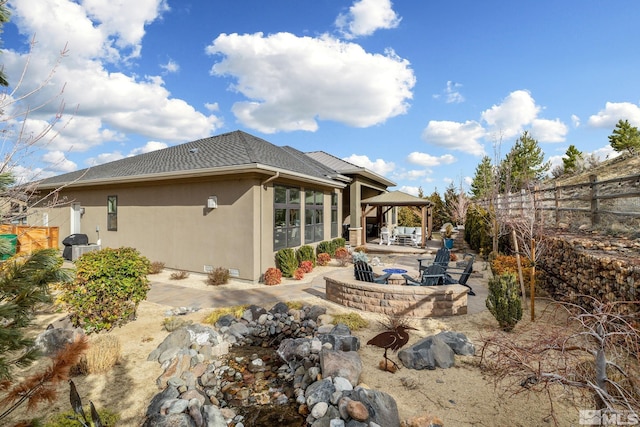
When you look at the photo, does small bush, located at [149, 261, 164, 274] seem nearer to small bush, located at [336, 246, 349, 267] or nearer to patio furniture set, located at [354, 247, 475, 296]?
small bush, located at [336, 246, 349, 267]

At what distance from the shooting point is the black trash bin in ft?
42.7

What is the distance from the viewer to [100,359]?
4.29 metres

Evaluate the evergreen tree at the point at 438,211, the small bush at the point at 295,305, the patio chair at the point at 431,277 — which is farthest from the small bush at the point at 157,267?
the evergreen tree at the point at 438,211

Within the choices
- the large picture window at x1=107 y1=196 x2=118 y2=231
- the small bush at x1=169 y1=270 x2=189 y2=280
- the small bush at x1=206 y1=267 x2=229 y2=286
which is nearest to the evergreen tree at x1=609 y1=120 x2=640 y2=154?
the small bush at x1=206 y1=267 x2=229 y2=286

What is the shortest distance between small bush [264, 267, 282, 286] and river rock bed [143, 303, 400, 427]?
3281mm

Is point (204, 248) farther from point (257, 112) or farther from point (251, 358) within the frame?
point (257, 112)

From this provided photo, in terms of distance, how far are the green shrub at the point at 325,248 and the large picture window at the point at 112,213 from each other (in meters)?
8.80

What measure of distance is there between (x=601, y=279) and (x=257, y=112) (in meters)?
19.1

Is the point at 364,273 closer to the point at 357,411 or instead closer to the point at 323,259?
the point at 357,411

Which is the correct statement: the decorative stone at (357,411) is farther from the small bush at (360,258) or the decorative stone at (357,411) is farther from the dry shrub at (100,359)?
the small bush at (360,258)

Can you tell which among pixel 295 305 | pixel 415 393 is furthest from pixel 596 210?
pixel 295 305

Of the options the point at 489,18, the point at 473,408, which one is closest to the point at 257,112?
the point at 489,18

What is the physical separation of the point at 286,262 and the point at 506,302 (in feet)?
21.9

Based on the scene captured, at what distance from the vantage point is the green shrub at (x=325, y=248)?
13.4 meters
